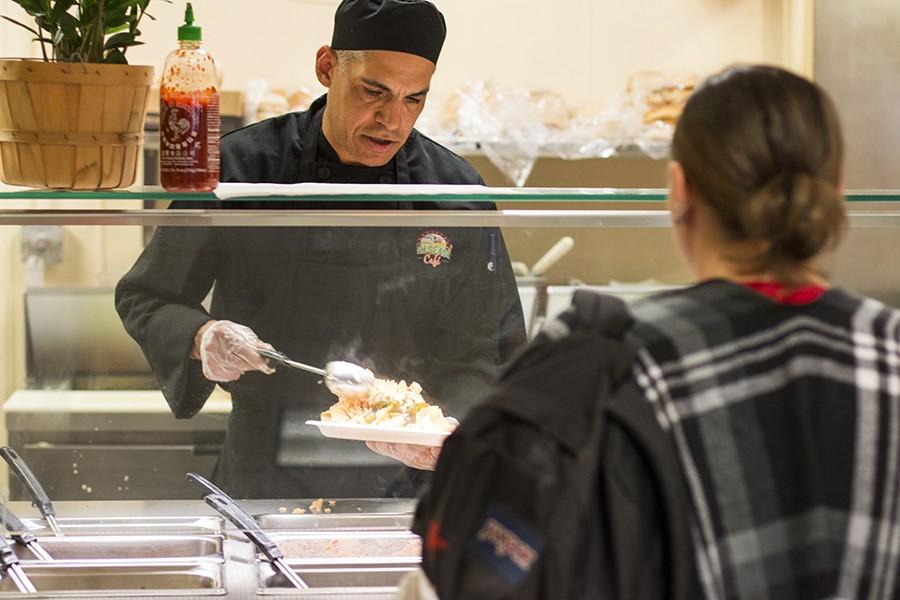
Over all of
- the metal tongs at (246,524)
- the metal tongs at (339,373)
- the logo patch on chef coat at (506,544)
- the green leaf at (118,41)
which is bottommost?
the metal tongs at (246,524)

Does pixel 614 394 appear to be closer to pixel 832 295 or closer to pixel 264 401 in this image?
pixel 832 295

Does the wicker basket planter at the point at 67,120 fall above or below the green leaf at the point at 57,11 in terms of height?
below

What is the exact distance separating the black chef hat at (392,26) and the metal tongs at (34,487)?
963 millimetres

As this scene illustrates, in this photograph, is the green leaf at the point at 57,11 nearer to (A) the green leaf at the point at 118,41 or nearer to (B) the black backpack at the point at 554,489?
(A) the green leaf at the point at 118,41

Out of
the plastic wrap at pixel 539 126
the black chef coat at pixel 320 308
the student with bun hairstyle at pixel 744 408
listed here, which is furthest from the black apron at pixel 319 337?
the plastic wrap at pixel 539 126

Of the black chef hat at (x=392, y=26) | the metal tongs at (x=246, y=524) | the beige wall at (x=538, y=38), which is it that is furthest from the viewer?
the beige wall at (x=538, y=38)

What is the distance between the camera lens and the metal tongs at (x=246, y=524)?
5.42 ft

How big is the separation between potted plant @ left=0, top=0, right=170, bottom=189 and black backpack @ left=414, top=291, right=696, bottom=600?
81 centimetres

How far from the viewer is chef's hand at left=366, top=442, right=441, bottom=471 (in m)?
1.83

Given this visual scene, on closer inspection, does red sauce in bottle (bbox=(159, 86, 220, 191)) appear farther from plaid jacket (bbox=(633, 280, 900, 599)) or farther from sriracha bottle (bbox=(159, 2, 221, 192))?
plaid jacket (bbox=(633, 280, 900, 599))

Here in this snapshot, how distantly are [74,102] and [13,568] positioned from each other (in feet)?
2.12

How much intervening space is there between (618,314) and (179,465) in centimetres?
123

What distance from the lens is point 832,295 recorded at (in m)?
1.02

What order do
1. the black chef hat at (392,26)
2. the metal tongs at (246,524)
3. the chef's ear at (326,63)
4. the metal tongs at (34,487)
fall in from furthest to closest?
the chef's ear at (326,63), the black chef hat at (392,26), the metal tongs at (34,487), the metal tongs at (246,524)
